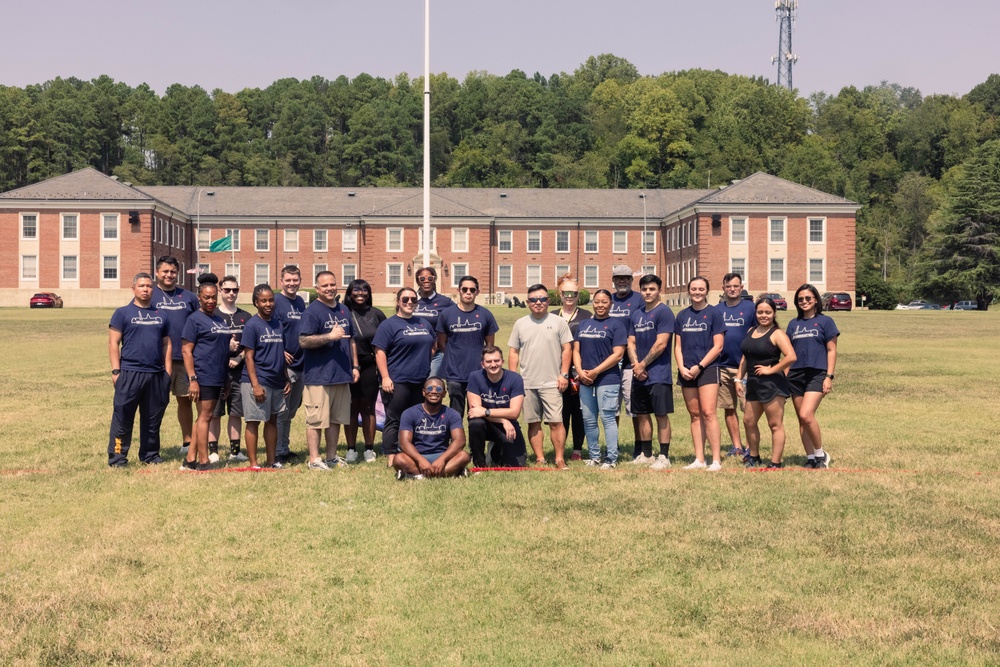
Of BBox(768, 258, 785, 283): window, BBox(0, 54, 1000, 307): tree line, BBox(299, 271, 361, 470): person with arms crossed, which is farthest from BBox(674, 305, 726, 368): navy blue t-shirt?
BBox(0, 54, 1000, 307): tree line

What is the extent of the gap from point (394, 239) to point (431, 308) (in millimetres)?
70770

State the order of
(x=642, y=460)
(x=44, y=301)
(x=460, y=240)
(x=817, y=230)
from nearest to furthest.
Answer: (x=642, y=460) → (x=44, y=301) → (x=817, y=230) → (x=460, y=240)

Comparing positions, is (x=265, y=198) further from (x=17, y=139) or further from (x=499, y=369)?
(x=499, y=369)

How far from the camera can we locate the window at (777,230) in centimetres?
7356

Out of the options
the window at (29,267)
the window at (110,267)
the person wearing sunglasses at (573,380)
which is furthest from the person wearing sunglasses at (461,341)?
the window at (29,267)

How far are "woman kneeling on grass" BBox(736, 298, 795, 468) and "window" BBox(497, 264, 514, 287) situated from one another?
72384 millimetres

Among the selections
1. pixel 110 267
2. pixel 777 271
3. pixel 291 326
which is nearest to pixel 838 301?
pixel 777 271

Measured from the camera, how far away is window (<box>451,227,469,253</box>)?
3201 inches

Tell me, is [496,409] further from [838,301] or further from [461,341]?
[838,301]

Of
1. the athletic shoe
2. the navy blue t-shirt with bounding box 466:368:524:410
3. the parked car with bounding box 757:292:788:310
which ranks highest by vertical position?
the parked car with bounding box 757:292:788:310

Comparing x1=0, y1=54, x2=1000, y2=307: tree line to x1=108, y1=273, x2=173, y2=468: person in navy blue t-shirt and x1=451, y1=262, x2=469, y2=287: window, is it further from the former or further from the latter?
x1=108, y1=273, x2=173, y2=468: person in navy blue t-shirt

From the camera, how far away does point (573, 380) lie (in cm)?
1132

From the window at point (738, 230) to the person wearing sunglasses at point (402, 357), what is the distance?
6513 cm

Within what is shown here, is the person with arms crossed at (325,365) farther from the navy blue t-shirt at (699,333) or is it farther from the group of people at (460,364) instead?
the navy blue t-shirt at (699,333)
